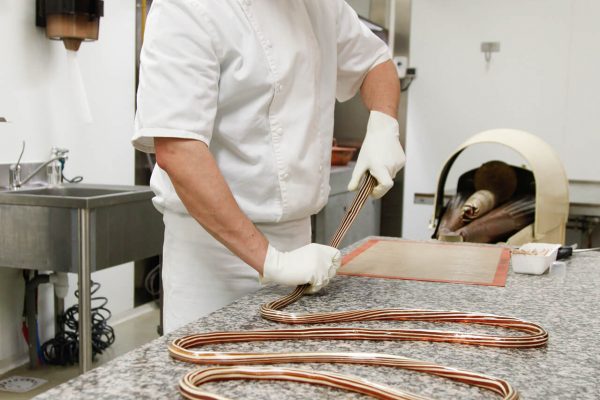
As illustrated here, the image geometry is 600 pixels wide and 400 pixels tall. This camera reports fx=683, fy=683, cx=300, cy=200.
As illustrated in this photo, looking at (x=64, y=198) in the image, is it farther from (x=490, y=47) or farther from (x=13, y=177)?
(x=490, y=47)

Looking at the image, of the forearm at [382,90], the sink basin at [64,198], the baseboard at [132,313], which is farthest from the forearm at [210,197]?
the baseboard at [132,313]

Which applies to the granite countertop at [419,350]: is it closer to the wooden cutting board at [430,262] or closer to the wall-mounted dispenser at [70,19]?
the wooden cutting board at [430,262]

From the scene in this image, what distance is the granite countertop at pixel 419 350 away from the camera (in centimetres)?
76

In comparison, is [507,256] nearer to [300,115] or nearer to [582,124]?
[300,115]

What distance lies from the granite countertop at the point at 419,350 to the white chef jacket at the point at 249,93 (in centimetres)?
24

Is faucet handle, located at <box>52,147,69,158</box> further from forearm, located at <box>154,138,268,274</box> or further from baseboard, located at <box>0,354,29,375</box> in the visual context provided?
forearm, located at <box>154,138,268,274</box>

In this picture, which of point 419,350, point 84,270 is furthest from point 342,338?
point 84,270

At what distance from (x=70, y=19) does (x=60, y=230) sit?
1.01 metres

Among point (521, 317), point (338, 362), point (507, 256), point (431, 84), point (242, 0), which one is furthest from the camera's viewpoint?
point (431, 84)

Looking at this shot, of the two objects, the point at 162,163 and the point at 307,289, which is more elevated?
the point at 162,163

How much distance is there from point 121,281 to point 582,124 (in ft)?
8.79

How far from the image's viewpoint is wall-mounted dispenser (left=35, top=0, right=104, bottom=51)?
2.97 metres

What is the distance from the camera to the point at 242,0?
1.33 metres

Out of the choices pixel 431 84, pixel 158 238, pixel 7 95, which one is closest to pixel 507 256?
pixel 158 238
